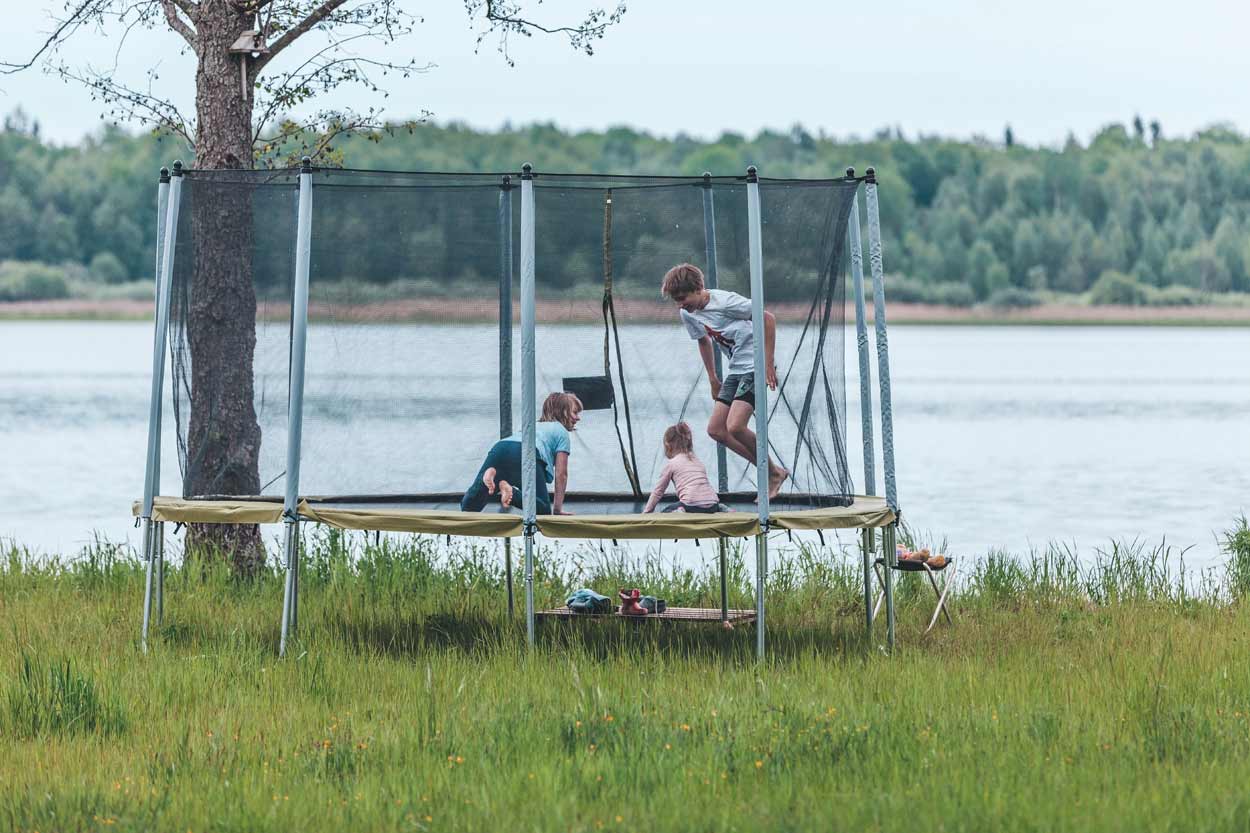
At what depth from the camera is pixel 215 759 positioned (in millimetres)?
5551

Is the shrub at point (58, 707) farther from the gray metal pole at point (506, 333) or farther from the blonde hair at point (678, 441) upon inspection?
the blonde hair at point (678, 441)

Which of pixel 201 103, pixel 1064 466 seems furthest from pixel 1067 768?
pixel 1064 466

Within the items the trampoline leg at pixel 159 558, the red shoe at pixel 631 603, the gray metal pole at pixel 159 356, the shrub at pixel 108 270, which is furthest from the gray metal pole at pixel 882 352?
the shrub at pixel 108 270

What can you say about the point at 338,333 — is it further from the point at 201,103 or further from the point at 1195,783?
the point at 1195,783

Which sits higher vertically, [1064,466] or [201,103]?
[201,103]

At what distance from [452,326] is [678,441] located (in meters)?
1.26

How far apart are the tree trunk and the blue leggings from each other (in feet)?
3.71

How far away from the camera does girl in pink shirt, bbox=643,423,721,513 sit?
24.8ft

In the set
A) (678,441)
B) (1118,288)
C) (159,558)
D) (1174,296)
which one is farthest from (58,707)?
(1174,296)

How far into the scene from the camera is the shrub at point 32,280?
193 ft

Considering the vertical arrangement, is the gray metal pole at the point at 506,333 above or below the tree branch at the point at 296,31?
below

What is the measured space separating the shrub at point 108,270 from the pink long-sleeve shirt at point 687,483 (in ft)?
161

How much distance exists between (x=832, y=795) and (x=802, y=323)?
3.06 m

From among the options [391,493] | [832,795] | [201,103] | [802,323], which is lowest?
[832,795]
